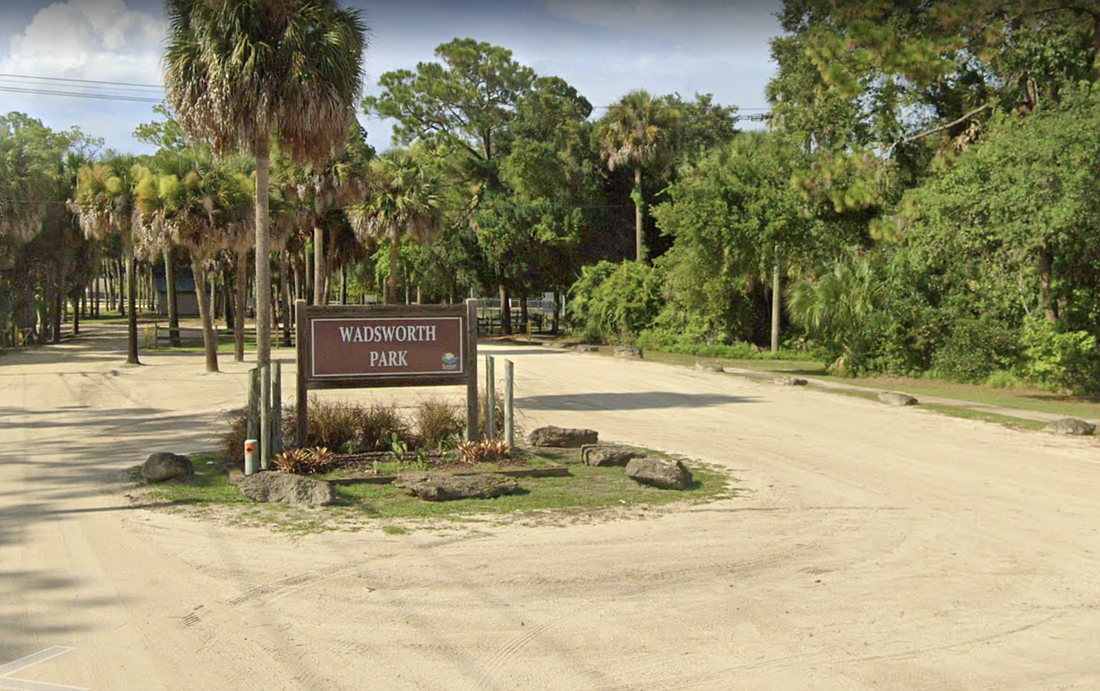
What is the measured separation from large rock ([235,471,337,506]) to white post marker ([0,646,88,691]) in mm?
3974

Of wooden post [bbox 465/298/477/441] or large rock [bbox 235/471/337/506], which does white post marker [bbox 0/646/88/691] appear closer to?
large rock [bbox 235/471/337/506]

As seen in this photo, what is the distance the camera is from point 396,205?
1470 inches

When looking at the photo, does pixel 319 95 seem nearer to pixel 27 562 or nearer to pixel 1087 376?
pixel 27 562

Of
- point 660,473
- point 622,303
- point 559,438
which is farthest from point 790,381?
point 622,303

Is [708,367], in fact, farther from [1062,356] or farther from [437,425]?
[437,425]

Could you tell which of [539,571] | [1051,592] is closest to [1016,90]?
[1051,592]

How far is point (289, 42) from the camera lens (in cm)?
1538

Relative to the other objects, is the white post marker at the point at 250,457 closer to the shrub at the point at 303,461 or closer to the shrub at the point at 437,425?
the shrub at the point at 303,461

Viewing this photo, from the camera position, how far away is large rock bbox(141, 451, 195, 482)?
10.5 meters

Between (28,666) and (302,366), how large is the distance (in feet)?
20.1

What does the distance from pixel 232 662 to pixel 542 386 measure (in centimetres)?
1762

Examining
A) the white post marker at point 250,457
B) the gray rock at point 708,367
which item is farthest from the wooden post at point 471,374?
the gray rock at point 708,367

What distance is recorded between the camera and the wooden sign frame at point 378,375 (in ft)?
36.5

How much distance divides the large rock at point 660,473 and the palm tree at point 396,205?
2800cm
